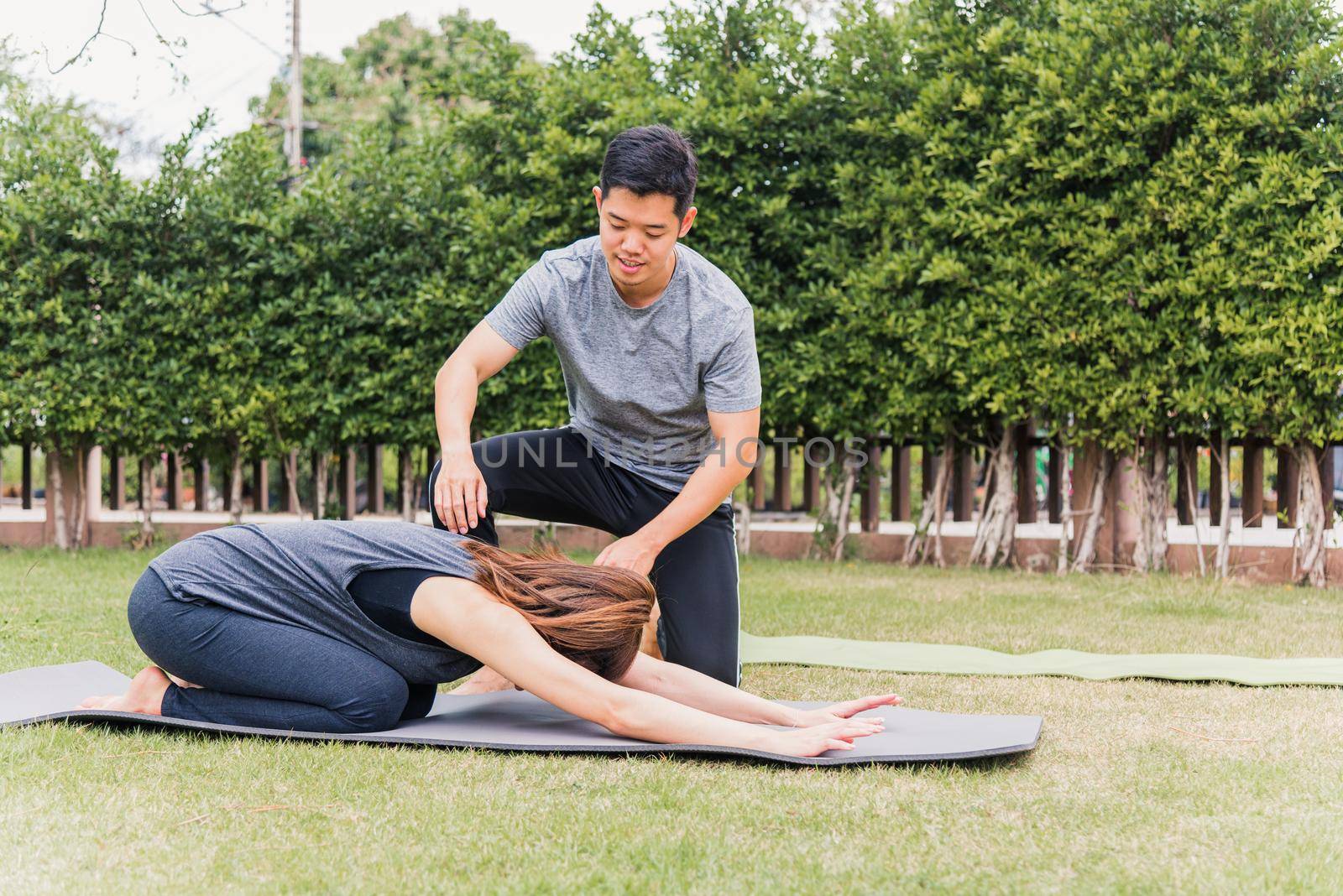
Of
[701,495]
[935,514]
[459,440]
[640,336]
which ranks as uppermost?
[640,336]

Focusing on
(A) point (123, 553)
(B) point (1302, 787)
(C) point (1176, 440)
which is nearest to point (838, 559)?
(C) point (1176, 440)

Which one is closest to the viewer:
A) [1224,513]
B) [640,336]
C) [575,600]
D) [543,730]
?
[575,600]

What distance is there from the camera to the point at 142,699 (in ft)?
8.66

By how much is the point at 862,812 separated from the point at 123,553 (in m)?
6.39

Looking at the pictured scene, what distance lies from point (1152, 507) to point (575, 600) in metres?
4.76

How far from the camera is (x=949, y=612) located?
493 cm

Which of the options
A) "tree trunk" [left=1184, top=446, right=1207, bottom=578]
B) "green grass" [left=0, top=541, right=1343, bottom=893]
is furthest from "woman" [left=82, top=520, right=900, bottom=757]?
"tree trunk" [left=1184, top=446, right=1207, bottom=578]

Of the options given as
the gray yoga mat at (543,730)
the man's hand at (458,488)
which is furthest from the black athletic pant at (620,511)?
the gray yoga mat at (543,730)

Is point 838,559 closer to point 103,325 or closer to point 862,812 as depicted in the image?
point 103,325

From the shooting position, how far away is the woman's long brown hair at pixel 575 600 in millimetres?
2398

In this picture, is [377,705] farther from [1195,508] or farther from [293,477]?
[293,477]

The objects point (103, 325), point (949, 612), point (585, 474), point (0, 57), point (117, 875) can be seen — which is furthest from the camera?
point (103, 325)

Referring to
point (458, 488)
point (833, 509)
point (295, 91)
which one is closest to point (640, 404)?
point (458, 488)

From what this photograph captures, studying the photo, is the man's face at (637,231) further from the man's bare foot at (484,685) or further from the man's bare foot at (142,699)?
the man's bare foot at (142,699)
